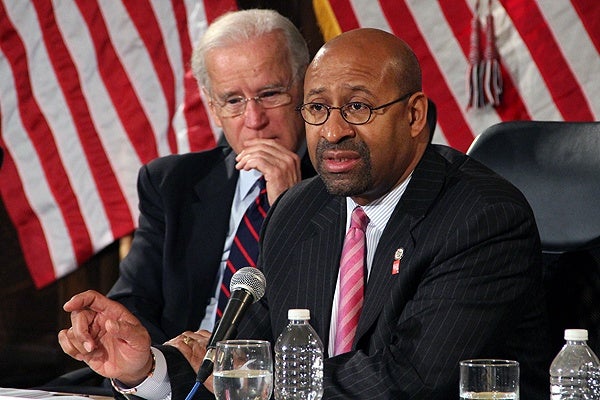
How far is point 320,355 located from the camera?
200 cm

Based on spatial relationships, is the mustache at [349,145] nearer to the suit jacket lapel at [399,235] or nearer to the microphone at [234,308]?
the suit jacket lapel at [399,235]

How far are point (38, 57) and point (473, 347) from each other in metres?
2.75

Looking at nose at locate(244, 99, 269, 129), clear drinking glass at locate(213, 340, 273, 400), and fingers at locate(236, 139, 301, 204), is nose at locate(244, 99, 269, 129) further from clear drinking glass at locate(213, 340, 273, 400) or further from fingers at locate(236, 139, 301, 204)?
clear drinking glass at locate(213, 340, 273, 400)

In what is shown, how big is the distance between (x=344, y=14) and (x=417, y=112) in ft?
4.80

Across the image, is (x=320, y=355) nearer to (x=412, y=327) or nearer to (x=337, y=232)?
(x=412, y=327)

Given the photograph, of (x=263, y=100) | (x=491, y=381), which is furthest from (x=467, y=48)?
(x=491, y=381)

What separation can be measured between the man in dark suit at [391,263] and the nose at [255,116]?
642 mm

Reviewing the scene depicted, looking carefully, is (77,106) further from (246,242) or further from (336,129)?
(336,129)

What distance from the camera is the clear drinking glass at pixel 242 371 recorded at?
173cm

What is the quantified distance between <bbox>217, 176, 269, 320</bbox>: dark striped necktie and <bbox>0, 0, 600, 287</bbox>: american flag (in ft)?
2.59

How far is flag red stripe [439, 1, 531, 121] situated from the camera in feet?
11.4

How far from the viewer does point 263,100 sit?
3.16m

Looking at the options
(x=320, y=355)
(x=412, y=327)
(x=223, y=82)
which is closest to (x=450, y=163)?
(x=412, y=327)

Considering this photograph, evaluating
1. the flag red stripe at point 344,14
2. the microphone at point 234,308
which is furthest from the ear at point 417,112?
the flag red stripe at point 344,14
